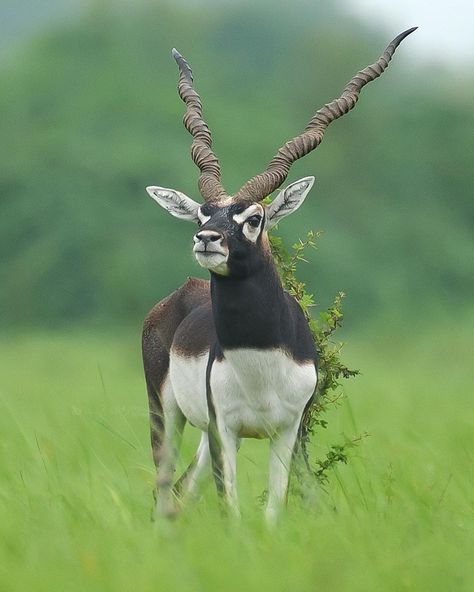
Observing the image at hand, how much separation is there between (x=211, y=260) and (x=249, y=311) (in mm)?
488

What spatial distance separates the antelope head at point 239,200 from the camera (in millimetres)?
6469

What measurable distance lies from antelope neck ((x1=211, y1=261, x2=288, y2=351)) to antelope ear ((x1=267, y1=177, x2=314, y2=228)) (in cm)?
29

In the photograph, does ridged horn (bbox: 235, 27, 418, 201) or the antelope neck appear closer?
the antelope neck

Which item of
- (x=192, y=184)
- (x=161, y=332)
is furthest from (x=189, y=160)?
(x=161, y=332)

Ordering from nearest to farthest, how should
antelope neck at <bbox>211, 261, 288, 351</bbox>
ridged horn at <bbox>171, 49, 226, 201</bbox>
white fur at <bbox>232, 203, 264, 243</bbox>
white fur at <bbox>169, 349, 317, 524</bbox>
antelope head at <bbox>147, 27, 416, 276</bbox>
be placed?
antelope head at <bbox>147, 27, 416, 276</bbox>, white fur at <bbox>232, 203, 264, 243</bbox>, antelope neck at <bbox>211, 261, 288, 351</bbox>, white fur at <bbox>169, 349, 317, 524</bbox>, ridged horn at <bbox>171, 49, 226, 201</bbox>

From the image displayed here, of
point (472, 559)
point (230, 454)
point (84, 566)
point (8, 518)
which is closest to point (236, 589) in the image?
point (84, 566)

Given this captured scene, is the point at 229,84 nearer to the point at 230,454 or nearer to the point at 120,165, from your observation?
the point at 120,165

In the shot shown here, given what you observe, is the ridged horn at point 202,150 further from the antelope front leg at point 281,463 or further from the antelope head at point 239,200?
the antelope front leg at point 281,463

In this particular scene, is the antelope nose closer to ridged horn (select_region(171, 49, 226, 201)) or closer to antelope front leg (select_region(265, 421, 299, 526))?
ridged horn (select_region(171, 49, 226, 201))

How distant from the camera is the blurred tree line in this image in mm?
32000

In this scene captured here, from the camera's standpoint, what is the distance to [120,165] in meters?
33.1

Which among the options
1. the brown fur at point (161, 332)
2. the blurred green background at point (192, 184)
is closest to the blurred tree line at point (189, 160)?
the blurred green background at point (192, 184)

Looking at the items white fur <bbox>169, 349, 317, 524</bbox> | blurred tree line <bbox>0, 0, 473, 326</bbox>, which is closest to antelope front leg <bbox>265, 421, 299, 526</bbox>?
white fur <bbox>169, 349, 317, 524</bbox>

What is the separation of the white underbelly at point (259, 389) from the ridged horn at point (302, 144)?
818 millimetres
